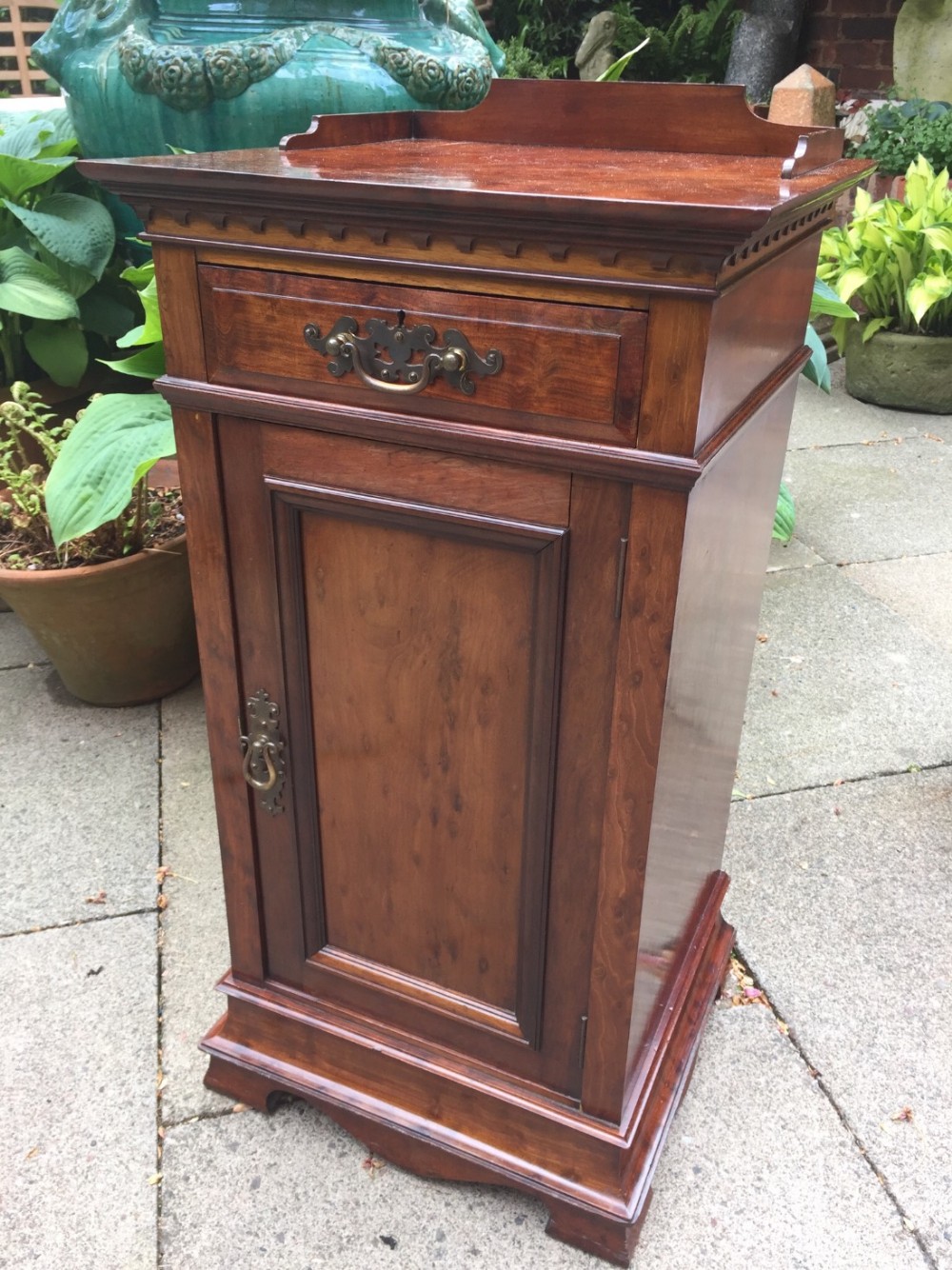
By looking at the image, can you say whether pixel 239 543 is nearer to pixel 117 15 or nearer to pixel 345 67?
pixel 345 67

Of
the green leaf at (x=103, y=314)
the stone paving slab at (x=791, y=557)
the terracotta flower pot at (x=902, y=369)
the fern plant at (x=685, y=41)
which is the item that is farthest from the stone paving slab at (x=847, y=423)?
the fern plant at (x=685, y=41)

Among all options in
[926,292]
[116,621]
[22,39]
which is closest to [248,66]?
[116,621]

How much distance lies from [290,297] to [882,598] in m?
2.44

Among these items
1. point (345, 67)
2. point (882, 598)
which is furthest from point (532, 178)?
point (882, 598)

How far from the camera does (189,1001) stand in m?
1.72

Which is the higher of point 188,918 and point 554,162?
point 554,162

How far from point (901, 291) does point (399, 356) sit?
3.84m

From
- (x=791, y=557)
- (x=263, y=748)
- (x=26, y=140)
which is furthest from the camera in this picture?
(x=791, y=557)

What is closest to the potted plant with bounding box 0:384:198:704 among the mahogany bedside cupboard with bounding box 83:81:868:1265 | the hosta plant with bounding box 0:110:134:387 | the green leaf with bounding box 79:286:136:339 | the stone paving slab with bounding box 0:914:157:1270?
the hosta plant with bounding box 0:110:134:387

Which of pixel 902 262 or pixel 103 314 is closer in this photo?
pixel 103 314

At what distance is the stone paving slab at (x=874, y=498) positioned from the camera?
339 cm

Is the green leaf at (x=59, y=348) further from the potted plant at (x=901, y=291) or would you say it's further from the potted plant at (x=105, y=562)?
the potted plant at (x=901, y=291)

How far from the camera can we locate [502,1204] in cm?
143

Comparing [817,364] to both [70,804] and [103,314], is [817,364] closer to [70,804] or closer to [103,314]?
[103,314]
